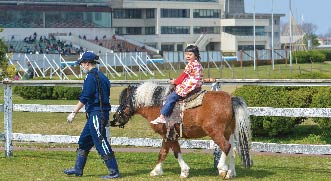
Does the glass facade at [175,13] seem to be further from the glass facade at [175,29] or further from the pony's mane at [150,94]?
the pony's mane at [150,94]

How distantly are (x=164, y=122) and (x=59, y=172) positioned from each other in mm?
2108

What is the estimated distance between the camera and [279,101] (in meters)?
18.3

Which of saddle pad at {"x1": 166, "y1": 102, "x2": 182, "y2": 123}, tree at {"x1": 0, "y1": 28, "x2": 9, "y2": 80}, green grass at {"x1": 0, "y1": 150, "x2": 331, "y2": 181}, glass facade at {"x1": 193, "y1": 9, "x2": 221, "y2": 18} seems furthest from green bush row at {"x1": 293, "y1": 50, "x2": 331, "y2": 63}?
saddle pad at {"x1": 166, "y1": 102, "x2": 182, "y2": 123}

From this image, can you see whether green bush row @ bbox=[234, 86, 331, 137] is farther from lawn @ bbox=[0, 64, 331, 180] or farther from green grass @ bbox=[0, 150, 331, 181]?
green grass @ bbox=[0, 150, 331, 181]

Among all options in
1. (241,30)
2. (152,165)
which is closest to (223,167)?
(152,165)

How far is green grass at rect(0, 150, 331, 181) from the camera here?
12812 millimetres

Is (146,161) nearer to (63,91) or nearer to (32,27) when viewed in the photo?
(63,91)

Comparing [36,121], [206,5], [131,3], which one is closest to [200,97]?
[36,121]

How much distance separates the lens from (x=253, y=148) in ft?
43.5

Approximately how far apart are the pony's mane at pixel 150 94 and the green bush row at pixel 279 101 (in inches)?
216

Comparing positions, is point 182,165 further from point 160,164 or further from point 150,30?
point 150,30

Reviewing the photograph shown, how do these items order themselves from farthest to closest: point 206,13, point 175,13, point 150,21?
point 206,13 < point 175,13 < point 150,21

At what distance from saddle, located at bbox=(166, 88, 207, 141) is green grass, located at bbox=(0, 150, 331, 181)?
80 centimetres

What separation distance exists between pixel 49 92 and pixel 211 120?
22335 millimetres
